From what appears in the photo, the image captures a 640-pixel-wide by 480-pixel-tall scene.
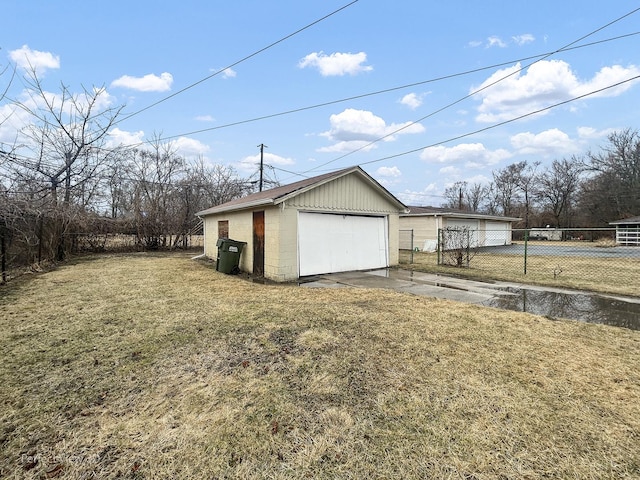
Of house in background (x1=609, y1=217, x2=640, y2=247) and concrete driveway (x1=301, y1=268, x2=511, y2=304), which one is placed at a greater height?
house in background (x1=609, y1=217, x2=640, y2=247)

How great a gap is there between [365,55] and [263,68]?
3.83 metres

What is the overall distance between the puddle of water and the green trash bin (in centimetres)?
717

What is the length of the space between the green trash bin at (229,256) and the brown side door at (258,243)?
2.26 feet

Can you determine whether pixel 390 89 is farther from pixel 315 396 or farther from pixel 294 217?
pixel 315 396

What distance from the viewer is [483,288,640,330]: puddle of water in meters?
5.03

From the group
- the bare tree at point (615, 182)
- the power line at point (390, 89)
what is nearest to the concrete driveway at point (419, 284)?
the power line at point (390, 89)

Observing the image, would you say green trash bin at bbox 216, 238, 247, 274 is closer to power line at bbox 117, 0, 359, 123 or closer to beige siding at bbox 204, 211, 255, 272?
beige siding at bbox 204, 211, 255, 272

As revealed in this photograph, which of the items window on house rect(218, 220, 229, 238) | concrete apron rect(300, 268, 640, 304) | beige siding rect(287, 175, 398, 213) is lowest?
concrete apron rect(300, 268, 640, 304)

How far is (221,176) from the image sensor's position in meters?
25.6

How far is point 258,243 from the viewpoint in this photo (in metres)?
9.57

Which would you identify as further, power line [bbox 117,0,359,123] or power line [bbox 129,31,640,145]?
power line [bbox 129,31,640,145]

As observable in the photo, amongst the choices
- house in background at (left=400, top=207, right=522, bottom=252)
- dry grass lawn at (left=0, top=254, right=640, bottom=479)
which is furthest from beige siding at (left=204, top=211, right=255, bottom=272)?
house in background at (left=400, top=207, right=522, bottom=252)

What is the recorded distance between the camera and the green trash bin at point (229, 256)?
9.87 meters

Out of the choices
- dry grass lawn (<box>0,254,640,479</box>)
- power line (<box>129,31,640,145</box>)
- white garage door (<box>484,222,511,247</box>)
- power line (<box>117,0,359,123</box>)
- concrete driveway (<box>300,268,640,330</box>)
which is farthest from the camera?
white garage door (<box>484,222,511,247</box>)
